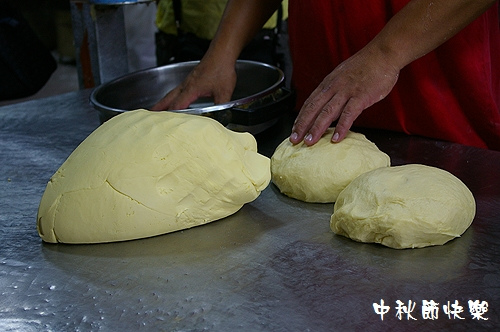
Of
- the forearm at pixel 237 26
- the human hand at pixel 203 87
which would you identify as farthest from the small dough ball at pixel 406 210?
the forearm at pixel 237 26

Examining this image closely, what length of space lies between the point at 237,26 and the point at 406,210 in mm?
1161

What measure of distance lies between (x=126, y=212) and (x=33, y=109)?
126cm

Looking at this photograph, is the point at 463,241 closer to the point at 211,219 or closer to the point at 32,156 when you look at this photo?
the point at 211,219

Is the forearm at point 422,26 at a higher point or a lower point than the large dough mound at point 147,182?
higher

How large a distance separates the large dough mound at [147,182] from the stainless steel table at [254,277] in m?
0.04

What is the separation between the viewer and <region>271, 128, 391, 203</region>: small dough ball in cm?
156

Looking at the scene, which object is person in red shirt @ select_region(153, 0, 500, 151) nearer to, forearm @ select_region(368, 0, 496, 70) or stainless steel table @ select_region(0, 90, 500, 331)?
forearm @ select_region(368, 0, 496, 70)

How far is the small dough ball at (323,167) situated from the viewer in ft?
5.12

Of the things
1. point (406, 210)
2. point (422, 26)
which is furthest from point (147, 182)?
point (422, 26)

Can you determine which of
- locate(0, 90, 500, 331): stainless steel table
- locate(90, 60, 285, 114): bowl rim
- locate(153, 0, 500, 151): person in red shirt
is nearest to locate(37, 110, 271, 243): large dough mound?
locate(0, 90, 500, 331): stainless steel table

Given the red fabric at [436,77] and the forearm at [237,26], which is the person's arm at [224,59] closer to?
the forearm at [237,26]

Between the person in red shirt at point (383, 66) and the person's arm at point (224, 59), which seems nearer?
the person in red shirt at point (383, 66)

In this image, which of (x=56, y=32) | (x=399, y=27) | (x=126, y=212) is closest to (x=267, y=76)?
(x=399, y=27)

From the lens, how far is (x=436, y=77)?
192 cm
